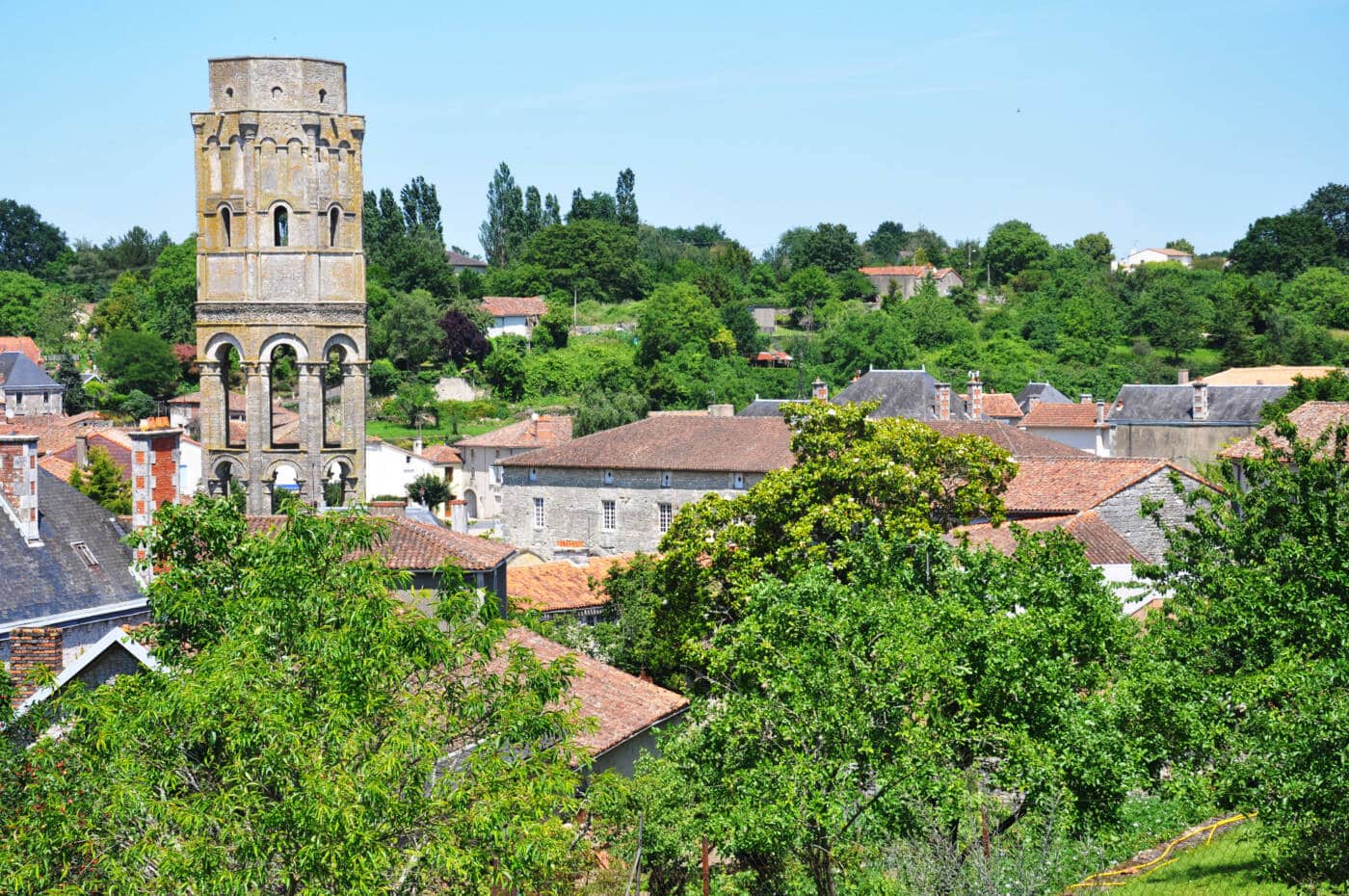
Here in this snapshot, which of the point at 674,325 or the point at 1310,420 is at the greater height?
the point at 674,325

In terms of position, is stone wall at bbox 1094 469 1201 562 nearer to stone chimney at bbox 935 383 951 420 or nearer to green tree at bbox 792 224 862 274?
stone chimney at bbox 935 383 951 420

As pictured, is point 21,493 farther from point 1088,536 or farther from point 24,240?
point 24,240

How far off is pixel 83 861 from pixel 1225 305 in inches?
3799

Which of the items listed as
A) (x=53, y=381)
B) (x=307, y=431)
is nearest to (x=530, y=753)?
(x=307, y=431)

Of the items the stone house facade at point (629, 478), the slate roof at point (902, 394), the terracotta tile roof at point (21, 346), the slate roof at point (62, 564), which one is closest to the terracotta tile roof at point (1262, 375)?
the slate roof at point (902, 394)

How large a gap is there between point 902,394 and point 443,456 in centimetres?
1887

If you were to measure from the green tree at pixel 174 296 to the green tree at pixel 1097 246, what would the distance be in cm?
7238

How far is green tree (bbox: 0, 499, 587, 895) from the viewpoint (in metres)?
9.74

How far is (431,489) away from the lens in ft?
194

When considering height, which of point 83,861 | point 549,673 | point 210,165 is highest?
point 210,165

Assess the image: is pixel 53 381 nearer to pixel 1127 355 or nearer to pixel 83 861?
pixel 1127 355

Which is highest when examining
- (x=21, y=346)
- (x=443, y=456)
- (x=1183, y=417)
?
(x=21, y=346)

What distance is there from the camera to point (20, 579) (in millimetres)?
18969

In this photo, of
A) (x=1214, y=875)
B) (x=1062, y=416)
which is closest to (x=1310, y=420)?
(x=1214, y=875)
